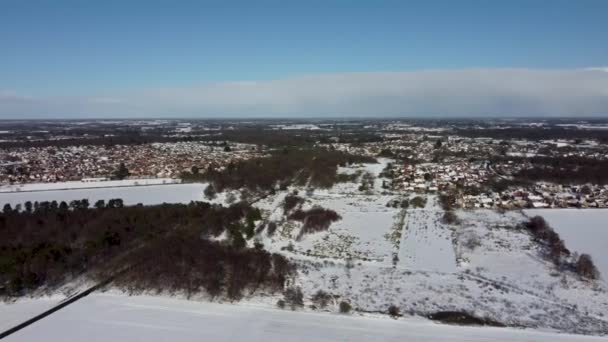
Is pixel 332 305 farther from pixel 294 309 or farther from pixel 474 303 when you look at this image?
pixel 474 303

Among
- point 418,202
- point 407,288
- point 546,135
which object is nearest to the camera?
point 407,288

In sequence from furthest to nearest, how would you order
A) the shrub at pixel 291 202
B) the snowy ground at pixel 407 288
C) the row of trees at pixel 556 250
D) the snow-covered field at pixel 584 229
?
the shrub at pixel 291 202, the snow-covered field at pixel 584 229, the row of trees at pixel 556 250, the snowy ground at pixel 407 288

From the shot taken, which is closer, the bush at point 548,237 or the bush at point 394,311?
the bush at point 394,311

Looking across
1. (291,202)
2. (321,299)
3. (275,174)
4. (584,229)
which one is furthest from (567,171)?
(321,299)

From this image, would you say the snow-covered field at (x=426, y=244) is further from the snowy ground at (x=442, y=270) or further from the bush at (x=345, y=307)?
the bush at (x=345, y=307)

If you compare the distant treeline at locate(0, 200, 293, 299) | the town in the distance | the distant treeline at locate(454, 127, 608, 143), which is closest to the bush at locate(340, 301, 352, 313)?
the town in the distance

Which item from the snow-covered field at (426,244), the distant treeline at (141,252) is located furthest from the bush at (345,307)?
the snow-covered field at (426,244)

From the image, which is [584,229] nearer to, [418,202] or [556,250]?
[556,250]
